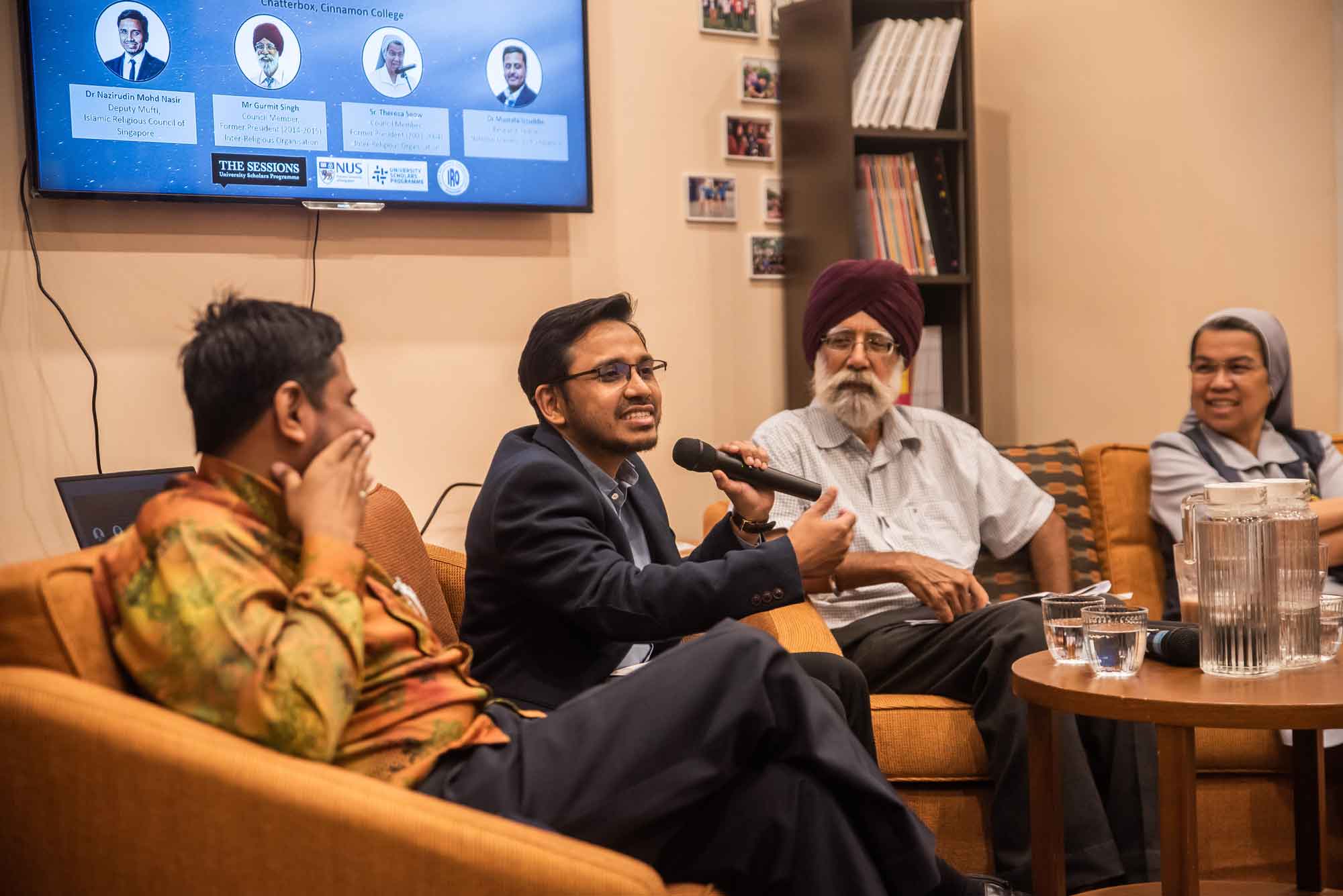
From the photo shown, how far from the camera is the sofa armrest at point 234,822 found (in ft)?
4.46

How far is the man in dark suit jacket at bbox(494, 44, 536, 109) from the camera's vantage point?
3.25m

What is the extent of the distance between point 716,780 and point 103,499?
159cm

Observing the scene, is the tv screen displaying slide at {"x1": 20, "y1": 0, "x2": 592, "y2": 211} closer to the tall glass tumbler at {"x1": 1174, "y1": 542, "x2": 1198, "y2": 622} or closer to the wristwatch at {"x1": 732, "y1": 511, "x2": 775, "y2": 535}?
the wristwatch at {"x1": 732, "y1": 511, "x2": 775, "y2": 535}

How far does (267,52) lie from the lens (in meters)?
2.96

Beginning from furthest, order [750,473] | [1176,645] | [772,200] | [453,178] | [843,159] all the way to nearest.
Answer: [772,200] → [843,159] → [453,178] → [750,473] → [1176,645]

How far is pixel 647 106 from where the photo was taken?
139 inches

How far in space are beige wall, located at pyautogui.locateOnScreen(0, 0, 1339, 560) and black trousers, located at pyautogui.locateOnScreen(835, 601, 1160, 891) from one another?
42.0 inches

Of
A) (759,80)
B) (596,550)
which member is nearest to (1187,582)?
(596,550)

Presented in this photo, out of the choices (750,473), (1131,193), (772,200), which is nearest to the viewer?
(750,473)

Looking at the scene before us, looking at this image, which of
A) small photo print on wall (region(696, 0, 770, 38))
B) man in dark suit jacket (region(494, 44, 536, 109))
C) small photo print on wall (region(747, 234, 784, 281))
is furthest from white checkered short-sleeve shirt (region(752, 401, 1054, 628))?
small photo print on wall (region(696, 0, 770, 38))

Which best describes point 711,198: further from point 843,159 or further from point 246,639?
point 246,639

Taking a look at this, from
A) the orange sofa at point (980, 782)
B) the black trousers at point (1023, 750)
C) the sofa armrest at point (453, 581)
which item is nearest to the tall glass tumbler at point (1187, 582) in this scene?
the black trousers at point (1023, 750)

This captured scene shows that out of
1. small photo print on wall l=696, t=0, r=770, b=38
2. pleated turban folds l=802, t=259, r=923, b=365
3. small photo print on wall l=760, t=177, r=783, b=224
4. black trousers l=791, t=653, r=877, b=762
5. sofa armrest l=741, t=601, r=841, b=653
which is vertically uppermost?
small photo print on wall l=696, t=0, r=770, b=38

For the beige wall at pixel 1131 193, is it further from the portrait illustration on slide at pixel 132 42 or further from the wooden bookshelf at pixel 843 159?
the portrait illustration on slide at pixel 132 42
